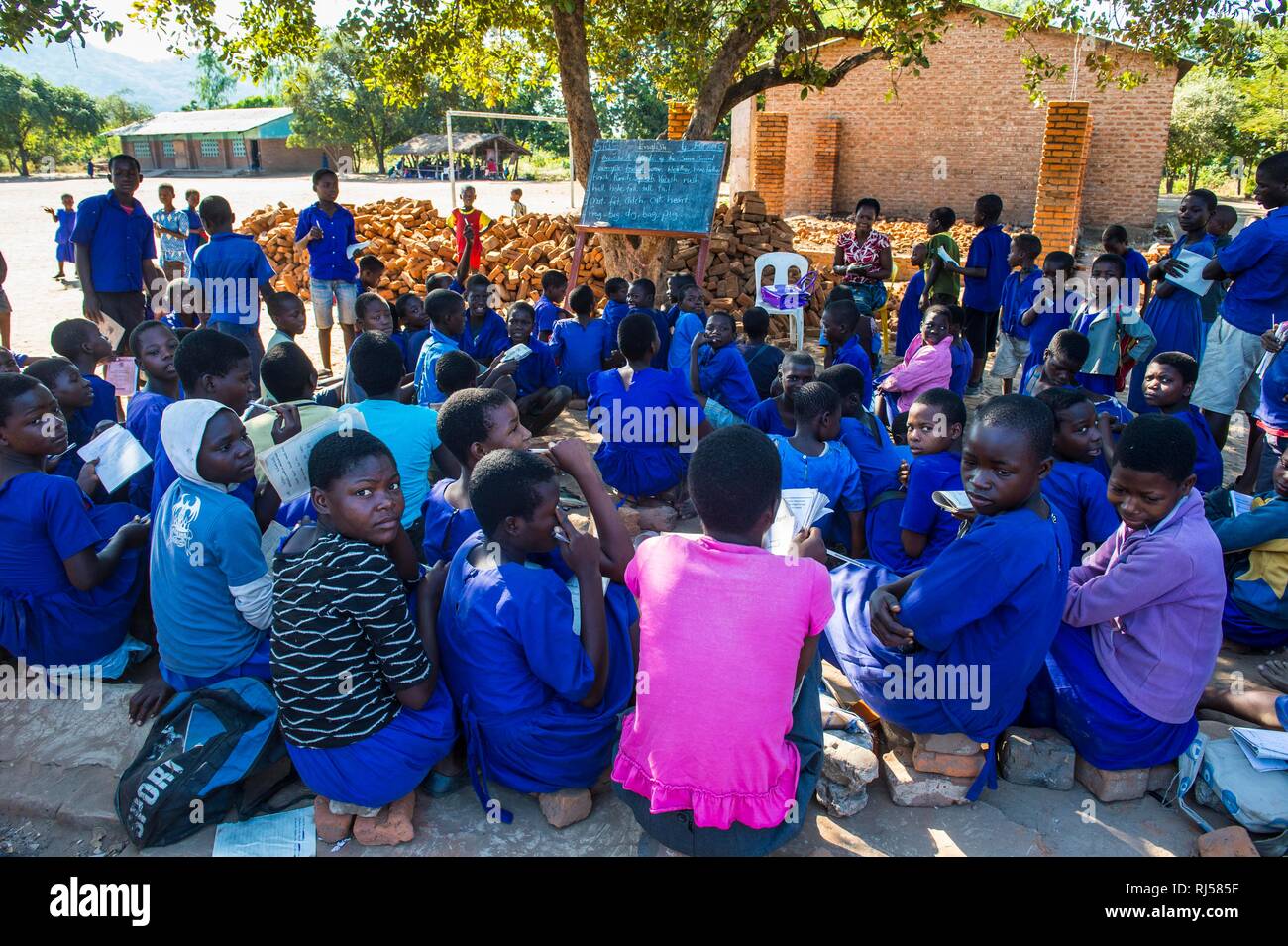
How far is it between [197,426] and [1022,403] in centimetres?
245

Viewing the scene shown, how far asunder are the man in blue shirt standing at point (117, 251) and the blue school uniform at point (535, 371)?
2.88 m

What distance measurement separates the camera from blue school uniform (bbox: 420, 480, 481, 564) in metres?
2.82

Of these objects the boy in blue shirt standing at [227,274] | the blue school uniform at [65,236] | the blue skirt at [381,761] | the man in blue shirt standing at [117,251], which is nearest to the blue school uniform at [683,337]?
the boy in blue shirt standing at [227,274]

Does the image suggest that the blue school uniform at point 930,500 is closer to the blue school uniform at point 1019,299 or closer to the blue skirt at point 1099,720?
the blue skirt at point 1099,720

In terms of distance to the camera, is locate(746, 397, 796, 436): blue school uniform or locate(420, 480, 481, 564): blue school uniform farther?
locate(746, 397, 796, 436): blue school uniform

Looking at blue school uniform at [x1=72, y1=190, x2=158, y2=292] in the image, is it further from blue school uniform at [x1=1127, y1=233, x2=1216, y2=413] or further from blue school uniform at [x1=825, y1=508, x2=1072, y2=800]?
blue school uniform at [x1=1127, y1=233, x2=1216, y2=413]

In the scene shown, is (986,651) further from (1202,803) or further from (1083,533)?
(1083,533)

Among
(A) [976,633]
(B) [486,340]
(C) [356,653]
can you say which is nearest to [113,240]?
(B) [486,340]

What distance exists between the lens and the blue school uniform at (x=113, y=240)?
5742mm

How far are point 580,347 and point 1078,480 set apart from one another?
361 cm

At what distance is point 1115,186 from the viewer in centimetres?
1402

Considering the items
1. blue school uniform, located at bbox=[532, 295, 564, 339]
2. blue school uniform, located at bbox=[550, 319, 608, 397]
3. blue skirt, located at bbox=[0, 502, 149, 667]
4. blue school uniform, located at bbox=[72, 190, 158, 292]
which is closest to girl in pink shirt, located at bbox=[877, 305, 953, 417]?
blue school uniform, located at bbox=[550, 319, 608, 397]

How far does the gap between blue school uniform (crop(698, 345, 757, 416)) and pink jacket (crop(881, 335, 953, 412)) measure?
814 millimetres

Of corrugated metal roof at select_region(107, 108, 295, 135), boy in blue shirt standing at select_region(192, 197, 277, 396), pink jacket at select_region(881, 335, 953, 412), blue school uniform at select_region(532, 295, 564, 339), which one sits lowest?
pink jacket at select_region(881, 335, 953, 412)
